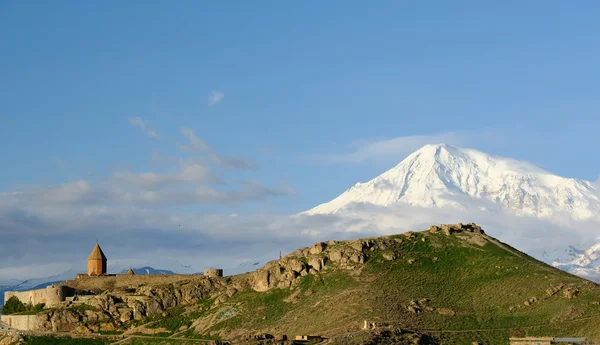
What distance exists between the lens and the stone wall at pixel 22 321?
131500 mm

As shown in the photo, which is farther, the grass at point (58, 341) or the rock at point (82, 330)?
the rock at point (82, 330)

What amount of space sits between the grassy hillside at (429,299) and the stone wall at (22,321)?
1948cm

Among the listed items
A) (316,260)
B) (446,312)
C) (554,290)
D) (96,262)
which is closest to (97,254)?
(96,262)

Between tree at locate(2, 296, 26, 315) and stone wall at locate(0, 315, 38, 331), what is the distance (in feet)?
17.0

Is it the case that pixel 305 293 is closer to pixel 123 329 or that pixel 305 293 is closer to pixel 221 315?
pixel 221 315

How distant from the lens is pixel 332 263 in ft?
417

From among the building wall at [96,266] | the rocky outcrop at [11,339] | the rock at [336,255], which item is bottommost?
the rocky outcrop at [11,339]

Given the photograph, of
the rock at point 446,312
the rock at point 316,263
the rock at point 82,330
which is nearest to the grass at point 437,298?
the rock at point 446,312

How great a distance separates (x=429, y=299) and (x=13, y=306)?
5713cm

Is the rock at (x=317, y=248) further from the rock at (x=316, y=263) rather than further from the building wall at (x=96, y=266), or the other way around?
the building wall at (x=96, y=266)

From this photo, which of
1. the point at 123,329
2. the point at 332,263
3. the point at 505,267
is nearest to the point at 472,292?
the point at 505,267

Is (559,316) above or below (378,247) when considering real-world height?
below

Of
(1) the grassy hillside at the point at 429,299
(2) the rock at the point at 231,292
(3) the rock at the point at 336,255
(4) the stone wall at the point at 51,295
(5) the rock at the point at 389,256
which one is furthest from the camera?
(4) the stone wall at the point at 51,295

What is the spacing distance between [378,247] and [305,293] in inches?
459
